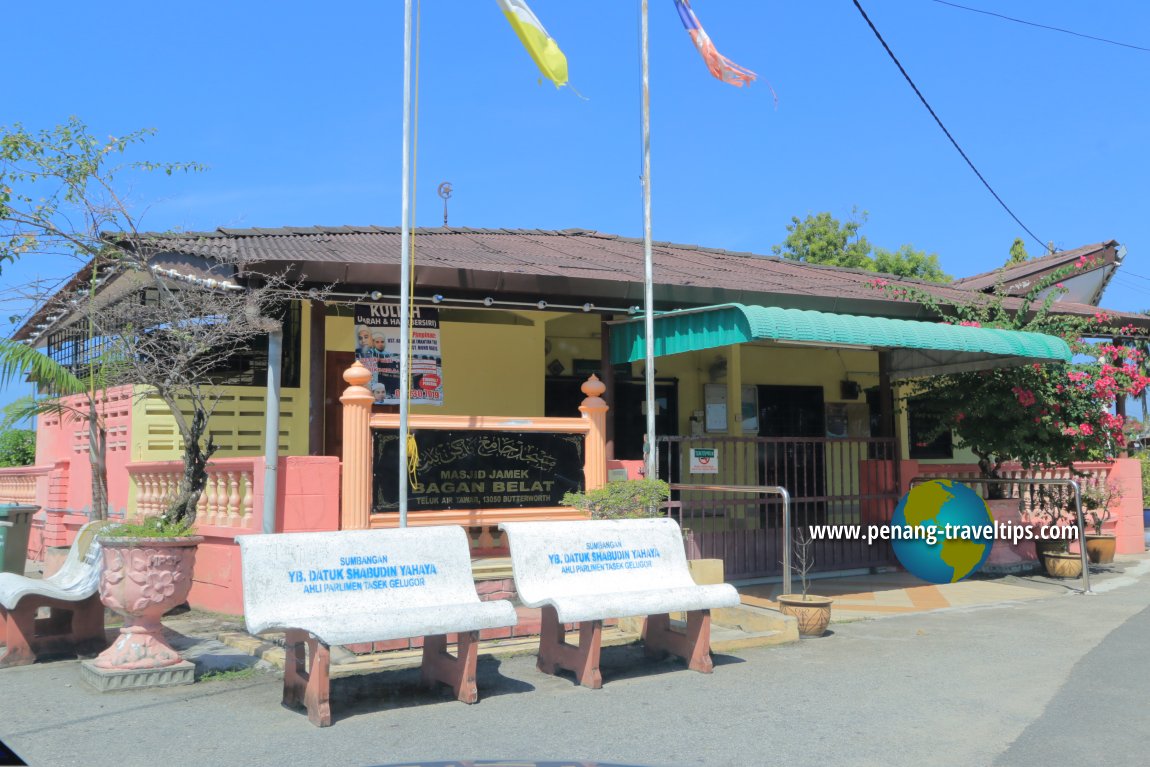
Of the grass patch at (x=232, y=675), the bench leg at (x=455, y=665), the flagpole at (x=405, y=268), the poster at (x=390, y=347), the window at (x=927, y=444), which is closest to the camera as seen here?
the bench leg at (x=455, y=665)

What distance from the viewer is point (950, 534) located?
36.8ft

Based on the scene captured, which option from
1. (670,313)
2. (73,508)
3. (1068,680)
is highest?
(670,313)

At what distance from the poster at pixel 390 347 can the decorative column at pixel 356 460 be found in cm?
165

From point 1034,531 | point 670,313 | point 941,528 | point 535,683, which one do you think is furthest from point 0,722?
point 1034,531

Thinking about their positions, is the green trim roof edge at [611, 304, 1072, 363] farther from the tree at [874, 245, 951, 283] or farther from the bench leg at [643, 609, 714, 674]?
the tree at [874, 245, 951, 283]

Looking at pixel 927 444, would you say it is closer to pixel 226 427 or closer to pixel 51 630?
pixel 226 427

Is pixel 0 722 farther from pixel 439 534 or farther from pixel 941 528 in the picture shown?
pixel 941 528

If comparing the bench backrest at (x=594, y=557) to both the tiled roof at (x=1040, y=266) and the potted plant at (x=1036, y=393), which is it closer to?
the potted plant at (x=1036, y=393)

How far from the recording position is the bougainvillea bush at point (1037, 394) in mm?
11273

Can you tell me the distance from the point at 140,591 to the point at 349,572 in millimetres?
1401

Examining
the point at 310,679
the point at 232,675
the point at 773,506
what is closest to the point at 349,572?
the point at 310,679

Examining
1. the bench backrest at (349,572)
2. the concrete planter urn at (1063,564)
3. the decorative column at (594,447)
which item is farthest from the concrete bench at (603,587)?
the concrete planter urn at (1063,564)

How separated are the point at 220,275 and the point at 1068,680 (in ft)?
23.8

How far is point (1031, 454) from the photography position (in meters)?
11.4
